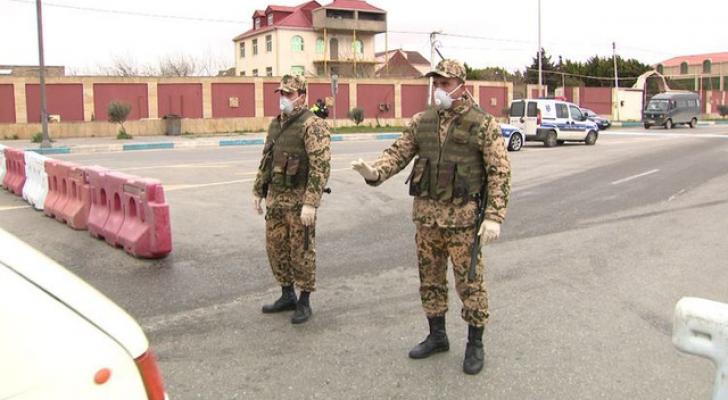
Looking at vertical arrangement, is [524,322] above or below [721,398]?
below

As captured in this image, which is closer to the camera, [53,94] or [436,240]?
[436,240]

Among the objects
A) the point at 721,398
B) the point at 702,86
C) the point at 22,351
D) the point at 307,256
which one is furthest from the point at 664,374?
the point at 702,86

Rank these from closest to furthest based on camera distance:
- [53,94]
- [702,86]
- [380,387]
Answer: [380,387]
[53,94]
[702,86]

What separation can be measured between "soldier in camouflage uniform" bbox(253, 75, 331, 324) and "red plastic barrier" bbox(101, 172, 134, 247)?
3126mm

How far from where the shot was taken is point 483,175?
4098mm

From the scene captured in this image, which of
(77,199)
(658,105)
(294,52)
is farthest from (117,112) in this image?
(294,52)

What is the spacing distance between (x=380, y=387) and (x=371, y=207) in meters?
6.61

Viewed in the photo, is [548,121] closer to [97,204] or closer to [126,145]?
[126,145]

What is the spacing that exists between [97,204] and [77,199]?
0.72 metres

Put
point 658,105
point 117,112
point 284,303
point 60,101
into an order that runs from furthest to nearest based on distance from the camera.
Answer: point 658,105 < point 60,101 < point 117,112 < point 284,303

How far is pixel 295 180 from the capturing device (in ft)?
16.2

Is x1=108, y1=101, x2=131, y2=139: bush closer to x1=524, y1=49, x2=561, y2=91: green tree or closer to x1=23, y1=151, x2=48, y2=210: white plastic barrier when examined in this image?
x1=23, y1=151, x2=48, y2=210: white plastic barrier

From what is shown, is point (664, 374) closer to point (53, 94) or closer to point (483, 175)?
point (483, 175)

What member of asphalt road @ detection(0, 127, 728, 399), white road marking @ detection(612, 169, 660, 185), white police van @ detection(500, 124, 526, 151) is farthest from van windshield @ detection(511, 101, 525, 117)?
asphalt road @ detection(0, 127, 728, 399)
